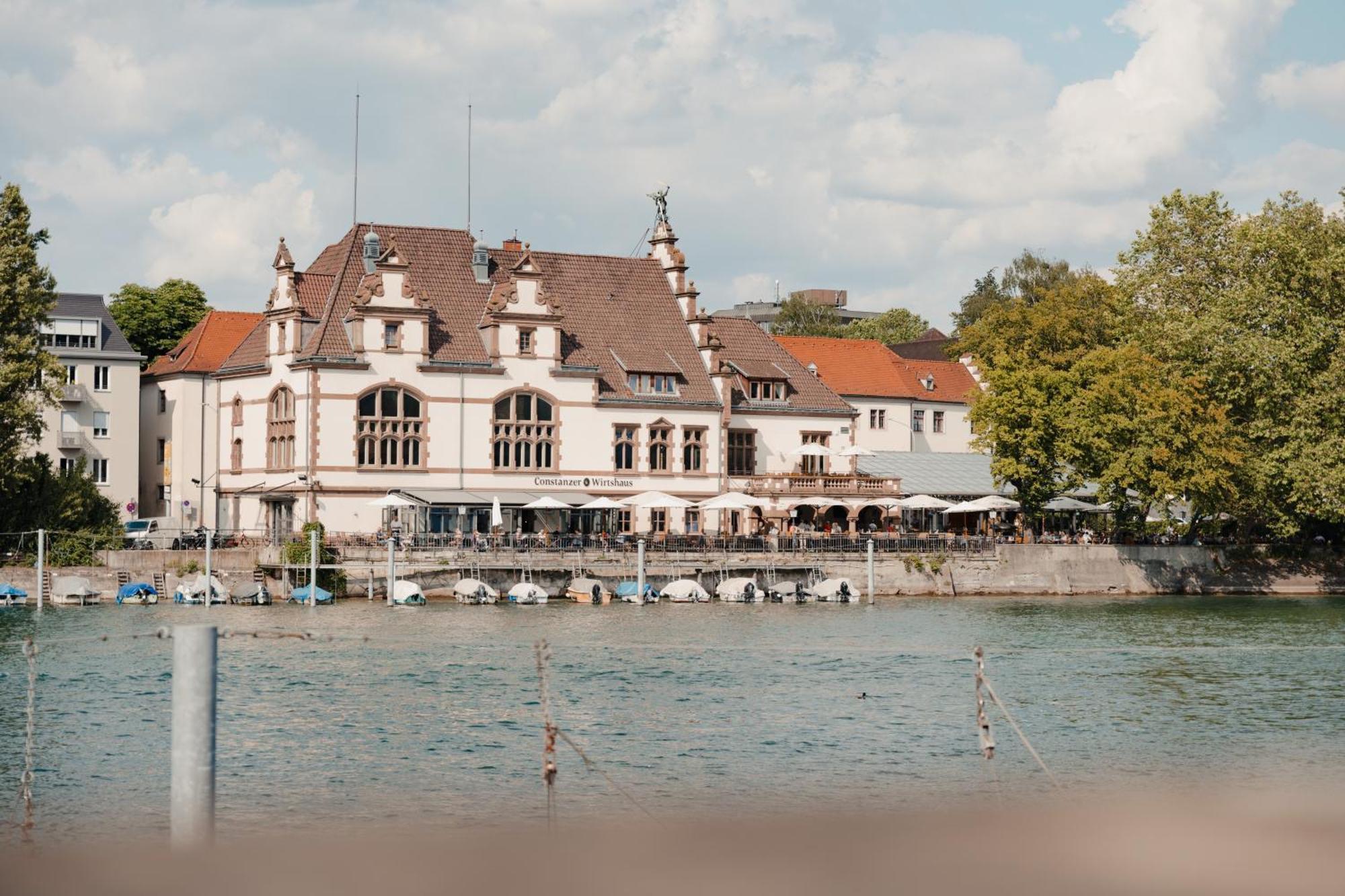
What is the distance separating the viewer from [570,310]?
88562 mm

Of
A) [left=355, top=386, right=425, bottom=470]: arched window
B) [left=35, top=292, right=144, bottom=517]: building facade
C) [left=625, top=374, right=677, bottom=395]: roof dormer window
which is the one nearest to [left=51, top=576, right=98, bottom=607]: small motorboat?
[left=355, top=386, right=425, bottom=470]: arched window

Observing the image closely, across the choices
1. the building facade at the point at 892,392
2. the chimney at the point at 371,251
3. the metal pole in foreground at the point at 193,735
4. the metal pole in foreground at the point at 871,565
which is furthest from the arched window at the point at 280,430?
the metal pole in foreground at the point at 193,735

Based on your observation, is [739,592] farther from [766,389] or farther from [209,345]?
[209,345]

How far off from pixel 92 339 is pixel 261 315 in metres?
8.92

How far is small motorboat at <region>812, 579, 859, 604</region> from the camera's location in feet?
259

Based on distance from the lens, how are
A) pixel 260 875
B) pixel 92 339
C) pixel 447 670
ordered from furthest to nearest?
1. pixel 92 339
2. pixel 447 670
3. pixel 260 875

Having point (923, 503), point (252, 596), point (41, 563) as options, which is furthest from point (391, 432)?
point (923, 503)

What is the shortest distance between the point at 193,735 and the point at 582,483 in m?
75.8

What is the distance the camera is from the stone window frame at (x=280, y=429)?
80812 millimetres

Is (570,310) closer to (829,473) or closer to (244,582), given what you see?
(829,473)

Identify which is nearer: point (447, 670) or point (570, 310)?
point (447, 670)

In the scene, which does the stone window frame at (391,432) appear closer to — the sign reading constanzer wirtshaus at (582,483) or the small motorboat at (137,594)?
the sign reading constanzer wirtshaus at (582,483)

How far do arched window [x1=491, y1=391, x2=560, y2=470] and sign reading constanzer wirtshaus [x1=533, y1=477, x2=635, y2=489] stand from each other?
66cm

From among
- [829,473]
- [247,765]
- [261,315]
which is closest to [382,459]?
[261,315]
